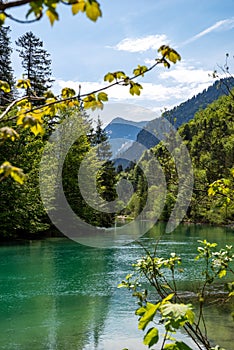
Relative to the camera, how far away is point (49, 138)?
3194cm

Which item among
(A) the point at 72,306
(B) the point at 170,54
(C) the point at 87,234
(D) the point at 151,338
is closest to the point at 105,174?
(C) the point at 87,234

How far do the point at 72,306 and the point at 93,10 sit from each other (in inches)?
377

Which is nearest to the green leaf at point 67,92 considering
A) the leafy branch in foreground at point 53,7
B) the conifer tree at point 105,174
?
the leafy branch in foreground at point 53,7

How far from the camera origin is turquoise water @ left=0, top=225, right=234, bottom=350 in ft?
25.2

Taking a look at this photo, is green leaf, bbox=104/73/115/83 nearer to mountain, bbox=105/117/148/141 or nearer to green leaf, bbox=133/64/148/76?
green leaf, bbox=133/64/148/76

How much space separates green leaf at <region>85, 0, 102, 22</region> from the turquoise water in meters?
6.92

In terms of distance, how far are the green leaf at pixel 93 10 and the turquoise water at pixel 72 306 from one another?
692cm

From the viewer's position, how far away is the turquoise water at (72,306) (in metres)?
7.67

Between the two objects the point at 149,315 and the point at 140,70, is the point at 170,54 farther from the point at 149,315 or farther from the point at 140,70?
the point at 149,315

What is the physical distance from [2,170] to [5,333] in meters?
7.58

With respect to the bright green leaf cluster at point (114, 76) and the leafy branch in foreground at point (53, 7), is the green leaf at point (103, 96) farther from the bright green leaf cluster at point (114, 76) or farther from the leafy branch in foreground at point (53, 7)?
the leafy branch in foreground at point (53, 7)

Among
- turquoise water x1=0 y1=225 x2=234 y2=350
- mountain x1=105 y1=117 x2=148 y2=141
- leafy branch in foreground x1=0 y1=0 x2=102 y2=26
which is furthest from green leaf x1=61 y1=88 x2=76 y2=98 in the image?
mountain x1=105 y1=117 x2=148 y2=141

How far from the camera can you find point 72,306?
10.0m

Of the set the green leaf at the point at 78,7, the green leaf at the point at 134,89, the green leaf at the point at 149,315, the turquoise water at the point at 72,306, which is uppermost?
the green leaf at the point at 134,89
